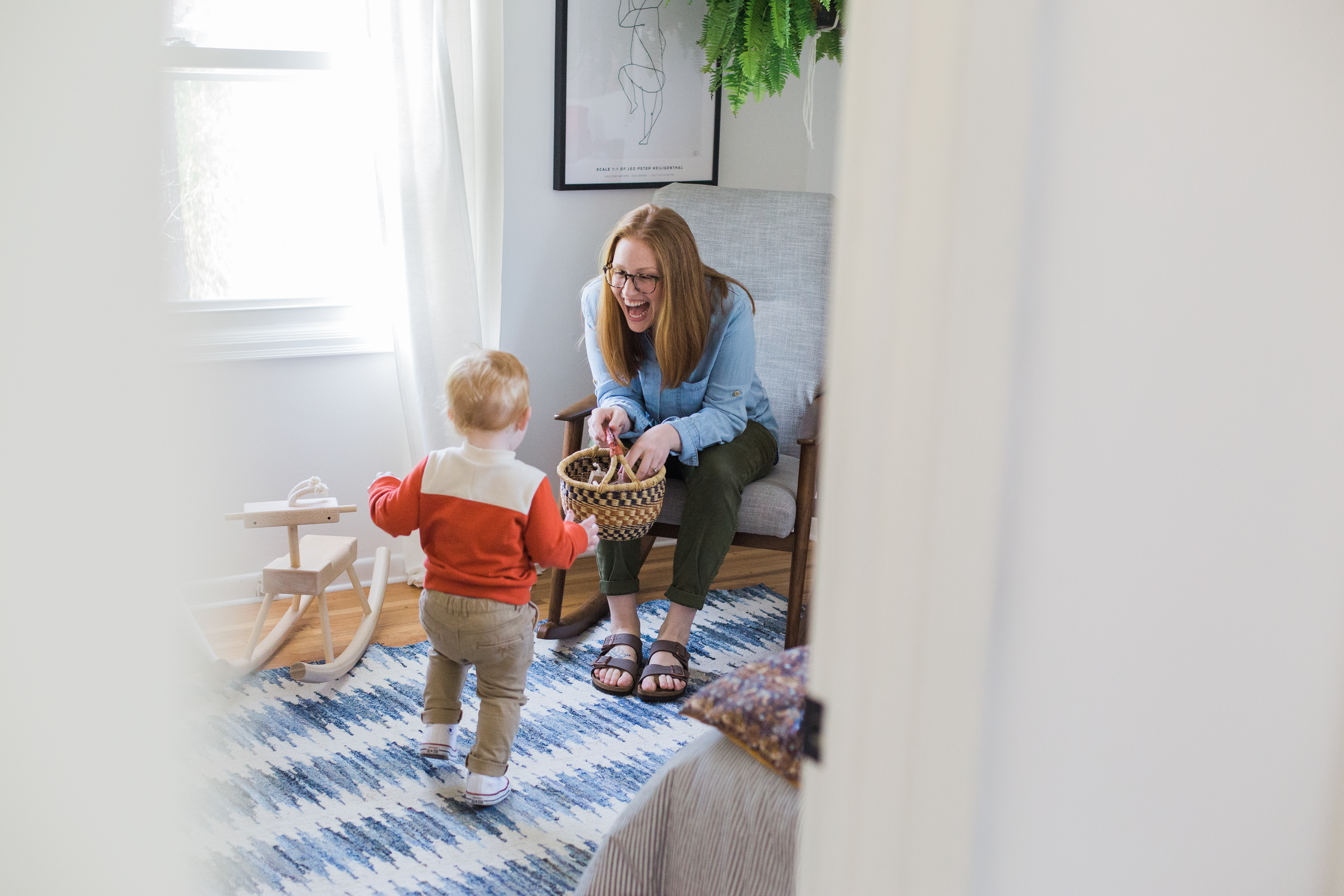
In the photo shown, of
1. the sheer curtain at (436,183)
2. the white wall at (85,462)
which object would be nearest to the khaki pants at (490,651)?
the sheer curtain at (436,183)

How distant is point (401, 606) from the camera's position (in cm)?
272

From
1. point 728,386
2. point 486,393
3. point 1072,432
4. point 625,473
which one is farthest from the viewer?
point 728,386

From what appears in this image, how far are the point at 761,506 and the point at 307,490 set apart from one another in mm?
994

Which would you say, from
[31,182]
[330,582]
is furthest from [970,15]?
[330,582]

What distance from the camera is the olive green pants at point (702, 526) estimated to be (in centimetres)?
228

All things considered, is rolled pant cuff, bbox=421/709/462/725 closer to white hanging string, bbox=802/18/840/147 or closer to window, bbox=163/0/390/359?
window, bbox=163/0/390/359

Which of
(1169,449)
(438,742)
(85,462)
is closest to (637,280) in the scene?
(438,742)

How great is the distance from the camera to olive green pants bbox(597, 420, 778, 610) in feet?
7.47

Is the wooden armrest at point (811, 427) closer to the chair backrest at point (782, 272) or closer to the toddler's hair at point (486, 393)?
the chair backrest at point (782, 272)

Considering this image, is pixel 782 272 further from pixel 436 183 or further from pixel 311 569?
pixel 311 569

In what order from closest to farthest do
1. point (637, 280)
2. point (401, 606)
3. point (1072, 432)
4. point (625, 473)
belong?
point (1072, 432)
point (625, 473)
point (637, 280)
point (401, 606)

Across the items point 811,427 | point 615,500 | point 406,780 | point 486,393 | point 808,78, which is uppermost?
point 808,78

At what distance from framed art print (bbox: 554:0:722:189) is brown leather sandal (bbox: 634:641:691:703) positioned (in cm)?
132

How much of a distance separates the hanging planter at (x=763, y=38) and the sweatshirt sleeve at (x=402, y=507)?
4.92ft
